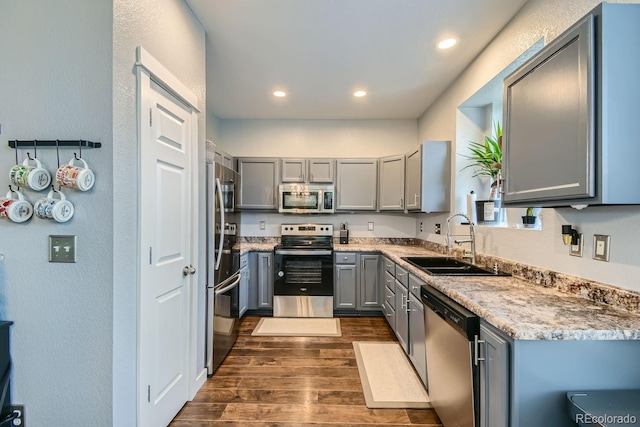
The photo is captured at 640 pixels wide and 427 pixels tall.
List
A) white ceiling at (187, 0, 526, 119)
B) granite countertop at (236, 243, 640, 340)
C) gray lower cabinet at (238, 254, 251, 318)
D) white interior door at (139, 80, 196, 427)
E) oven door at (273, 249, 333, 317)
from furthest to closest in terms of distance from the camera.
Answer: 1. oven door at (273, 249, 333, 317)
2. gray lower cabinet at (238, 254, 251, 318)
3. white ceiling at (187, 0, 526, 119)
4. white interior door at (139, 80, 196, 427)
5. granite countertop at (236, 243, 640, 340)

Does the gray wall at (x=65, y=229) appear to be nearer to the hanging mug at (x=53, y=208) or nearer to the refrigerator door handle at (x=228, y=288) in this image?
the hanging mug at (x=53, y=208)

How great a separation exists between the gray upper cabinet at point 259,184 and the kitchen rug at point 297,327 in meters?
1.50

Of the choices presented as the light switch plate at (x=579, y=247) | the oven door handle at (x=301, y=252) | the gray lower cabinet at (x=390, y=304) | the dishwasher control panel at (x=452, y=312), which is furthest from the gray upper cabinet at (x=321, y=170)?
the light switch plate at (x=579, y=247)

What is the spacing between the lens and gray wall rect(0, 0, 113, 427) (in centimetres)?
136

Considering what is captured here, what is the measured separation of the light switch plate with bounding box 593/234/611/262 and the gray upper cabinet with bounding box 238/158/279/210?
3371 mm

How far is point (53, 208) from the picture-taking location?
4.26 ft

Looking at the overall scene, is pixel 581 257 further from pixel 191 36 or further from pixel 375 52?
pixel 191 36

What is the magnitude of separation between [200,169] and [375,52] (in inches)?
69.8

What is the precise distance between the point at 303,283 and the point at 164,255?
2.28 metres

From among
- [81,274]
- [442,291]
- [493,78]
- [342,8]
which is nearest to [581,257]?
[442,291]

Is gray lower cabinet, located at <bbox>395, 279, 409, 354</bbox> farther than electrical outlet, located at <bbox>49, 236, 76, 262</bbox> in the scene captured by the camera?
Yes

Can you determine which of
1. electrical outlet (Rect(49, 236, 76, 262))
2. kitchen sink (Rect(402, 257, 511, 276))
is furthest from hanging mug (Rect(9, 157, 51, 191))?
kitchen sink (Rect(402, 257, 511, 276))

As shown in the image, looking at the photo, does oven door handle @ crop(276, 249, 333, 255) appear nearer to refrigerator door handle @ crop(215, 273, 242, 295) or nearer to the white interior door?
refrigerator door handle @ crop(215, 273, 242, 295)

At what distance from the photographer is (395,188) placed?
159 inches
